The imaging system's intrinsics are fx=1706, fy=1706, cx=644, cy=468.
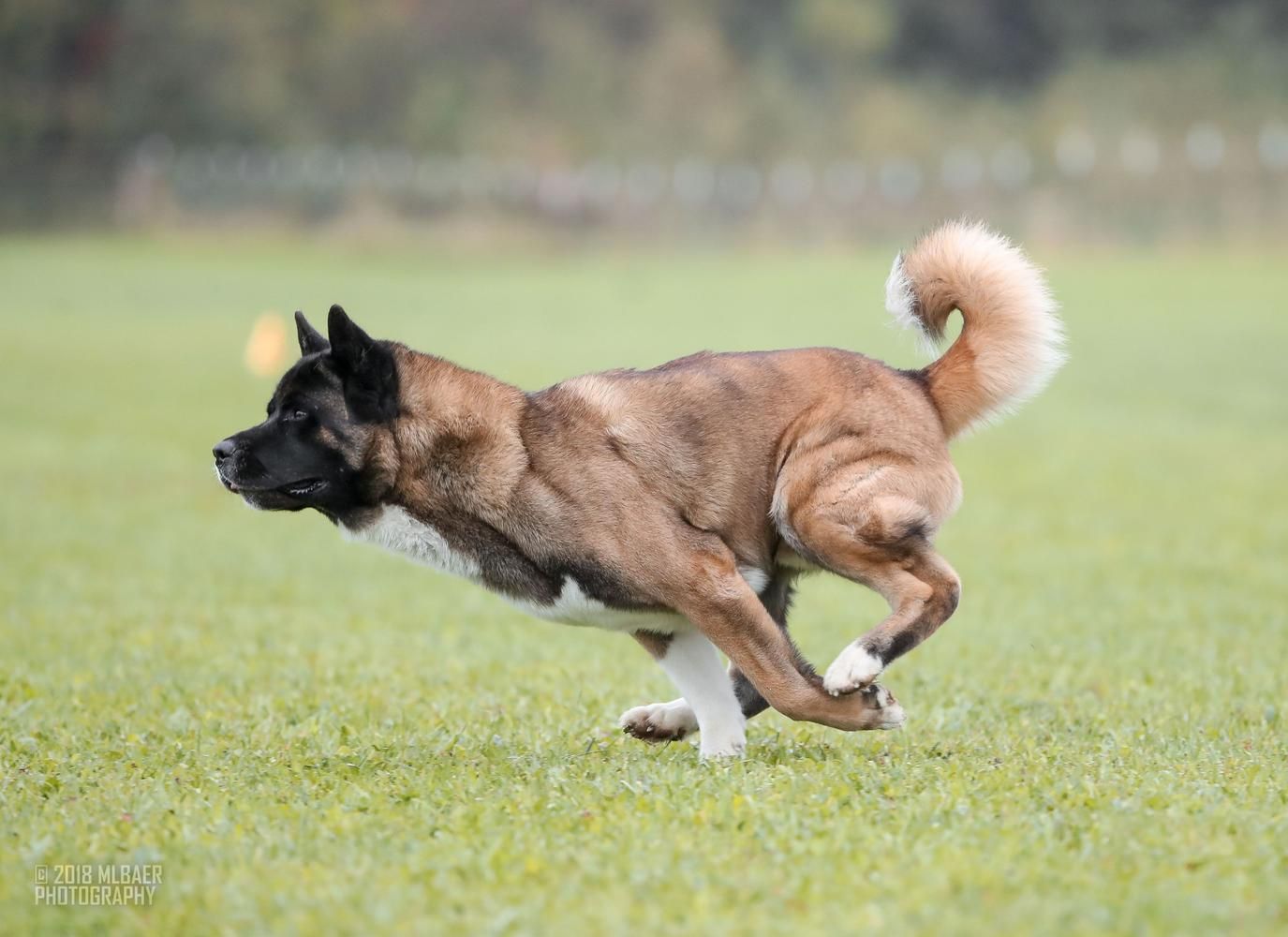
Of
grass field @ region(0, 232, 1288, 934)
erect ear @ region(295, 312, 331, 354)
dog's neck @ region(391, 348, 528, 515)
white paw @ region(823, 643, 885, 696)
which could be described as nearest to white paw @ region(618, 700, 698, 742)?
grass field @ region(0, 232, 1288, 934)

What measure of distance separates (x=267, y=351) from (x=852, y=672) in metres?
20.1

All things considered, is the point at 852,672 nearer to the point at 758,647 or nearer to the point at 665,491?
the point at 758,647

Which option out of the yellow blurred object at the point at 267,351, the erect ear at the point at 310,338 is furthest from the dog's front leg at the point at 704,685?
the yellow blurred object at the point at 267,351

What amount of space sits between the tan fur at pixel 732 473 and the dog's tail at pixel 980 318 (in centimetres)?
1

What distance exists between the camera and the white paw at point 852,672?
5.84 metres

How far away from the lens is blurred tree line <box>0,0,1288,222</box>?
48.8 m

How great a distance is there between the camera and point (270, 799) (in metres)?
5.39

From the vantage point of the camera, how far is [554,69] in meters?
57.5

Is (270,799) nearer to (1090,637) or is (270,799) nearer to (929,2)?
(1090,637)

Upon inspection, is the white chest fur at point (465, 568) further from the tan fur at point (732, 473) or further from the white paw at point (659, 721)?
the white paw at point (659, 721)

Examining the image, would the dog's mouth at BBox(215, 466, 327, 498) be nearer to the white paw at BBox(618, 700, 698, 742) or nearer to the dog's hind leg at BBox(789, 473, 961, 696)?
the white paw at BBox(618, 700, 698, 742)

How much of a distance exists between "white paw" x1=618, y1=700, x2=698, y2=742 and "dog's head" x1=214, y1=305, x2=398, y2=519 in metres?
1.32

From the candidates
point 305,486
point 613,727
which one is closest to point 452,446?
point 305,486

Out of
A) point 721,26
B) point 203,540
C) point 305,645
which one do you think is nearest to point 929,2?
point 721,26
